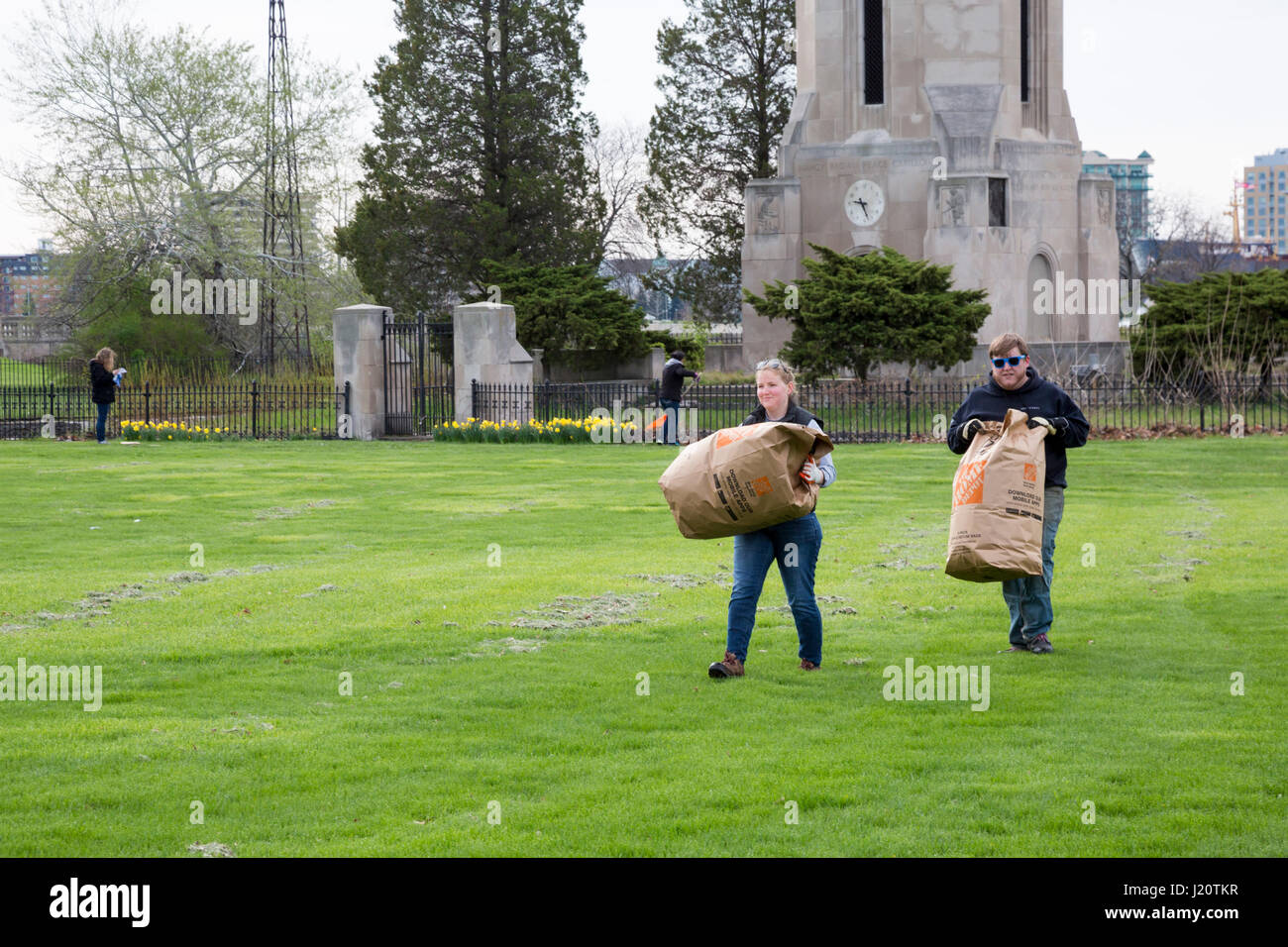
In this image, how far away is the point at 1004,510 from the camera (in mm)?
7938

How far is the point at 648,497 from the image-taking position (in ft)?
55.9

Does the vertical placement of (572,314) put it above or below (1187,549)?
above

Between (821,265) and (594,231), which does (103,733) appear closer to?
(821,265)

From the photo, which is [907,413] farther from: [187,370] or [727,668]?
[187,370]

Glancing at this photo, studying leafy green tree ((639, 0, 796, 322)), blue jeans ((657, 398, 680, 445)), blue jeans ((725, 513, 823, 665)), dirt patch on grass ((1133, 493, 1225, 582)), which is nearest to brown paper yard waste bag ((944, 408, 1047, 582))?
blue jeans ((725, 513, 823, 665))

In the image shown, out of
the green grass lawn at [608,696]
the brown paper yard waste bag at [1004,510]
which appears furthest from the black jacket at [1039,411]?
the green grass lawn at [608,696]

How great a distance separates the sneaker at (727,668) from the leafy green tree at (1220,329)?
22.7m

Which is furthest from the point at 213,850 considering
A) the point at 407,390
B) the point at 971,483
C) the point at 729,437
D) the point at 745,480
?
the point at 407,390

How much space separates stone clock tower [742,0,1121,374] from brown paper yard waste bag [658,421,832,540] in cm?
2756

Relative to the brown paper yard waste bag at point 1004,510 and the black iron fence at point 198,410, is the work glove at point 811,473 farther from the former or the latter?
the black iron fence at point 198,410

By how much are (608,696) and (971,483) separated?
2.38 meters

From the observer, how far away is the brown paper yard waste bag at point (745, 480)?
7504 mm

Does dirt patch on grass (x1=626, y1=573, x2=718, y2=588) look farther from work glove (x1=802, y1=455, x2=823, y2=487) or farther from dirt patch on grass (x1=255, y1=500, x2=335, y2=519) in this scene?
dirt patch on grass (x1=255, y1=500, x2=335, y2=519)

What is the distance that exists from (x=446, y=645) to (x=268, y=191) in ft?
110
